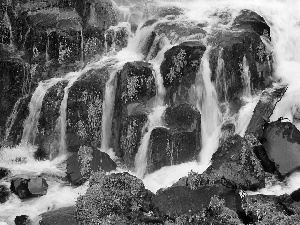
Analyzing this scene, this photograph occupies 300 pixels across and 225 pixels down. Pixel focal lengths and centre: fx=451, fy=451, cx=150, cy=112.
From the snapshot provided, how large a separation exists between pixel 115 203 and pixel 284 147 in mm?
5797

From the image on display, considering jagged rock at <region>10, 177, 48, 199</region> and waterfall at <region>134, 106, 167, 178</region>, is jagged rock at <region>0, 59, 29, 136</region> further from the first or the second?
waterfall at <region>134, 106, 167, 178</region>

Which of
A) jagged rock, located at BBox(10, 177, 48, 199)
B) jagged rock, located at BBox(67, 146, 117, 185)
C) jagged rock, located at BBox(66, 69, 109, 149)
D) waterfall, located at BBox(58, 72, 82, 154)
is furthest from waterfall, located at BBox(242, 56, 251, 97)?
jagged rock, located at BBox(10, 177, 48, 199)

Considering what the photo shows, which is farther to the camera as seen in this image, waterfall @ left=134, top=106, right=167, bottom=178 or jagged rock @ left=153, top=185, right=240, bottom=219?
waterfall @ left=134, top=106, right=167, bottom=178

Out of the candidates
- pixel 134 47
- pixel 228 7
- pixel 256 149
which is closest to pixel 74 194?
pixel 256 149

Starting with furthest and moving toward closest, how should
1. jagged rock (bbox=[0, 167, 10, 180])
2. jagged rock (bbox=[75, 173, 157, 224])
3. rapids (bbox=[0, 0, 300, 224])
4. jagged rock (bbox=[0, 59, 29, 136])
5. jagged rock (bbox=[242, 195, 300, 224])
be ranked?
jagged rock (bbox=[0, 59, 29, 136]) < jagged rock (bbox=[0, 167, 10, 180]) < rapids (bbox=[0, 0, 300, 224]) < jagged rock (bbox=[75, 173, 157, 224]) < jagged rock (bbox=[242, 195, 300, 224])

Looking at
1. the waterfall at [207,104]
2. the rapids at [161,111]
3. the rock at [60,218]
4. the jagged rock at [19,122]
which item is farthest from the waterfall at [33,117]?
the rock at [60,218]

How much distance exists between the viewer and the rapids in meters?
15.3

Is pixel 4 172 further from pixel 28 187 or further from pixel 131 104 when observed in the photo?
pixel 131 104

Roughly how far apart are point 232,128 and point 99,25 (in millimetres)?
9084

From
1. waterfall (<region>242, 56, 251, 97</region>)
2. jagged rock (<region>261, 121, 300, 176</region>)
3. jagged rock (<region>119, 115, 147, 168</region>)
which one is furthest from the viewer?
waterfall (<region>242, 56, 251, 97</region>)

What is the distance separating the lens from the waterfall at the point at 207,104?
58.7 ft

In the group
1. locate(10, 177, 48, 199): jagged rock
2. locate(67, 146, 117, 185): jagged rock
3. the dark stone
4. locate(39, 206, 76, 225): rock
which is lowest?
locate(10, 177, 48, 199): jagged rock

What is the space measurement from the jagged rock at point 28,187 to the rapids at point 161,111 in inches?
8.3

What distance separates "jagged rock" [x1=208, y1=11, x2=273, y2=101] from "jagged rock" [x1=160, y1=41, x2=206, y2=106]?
3.06ft
